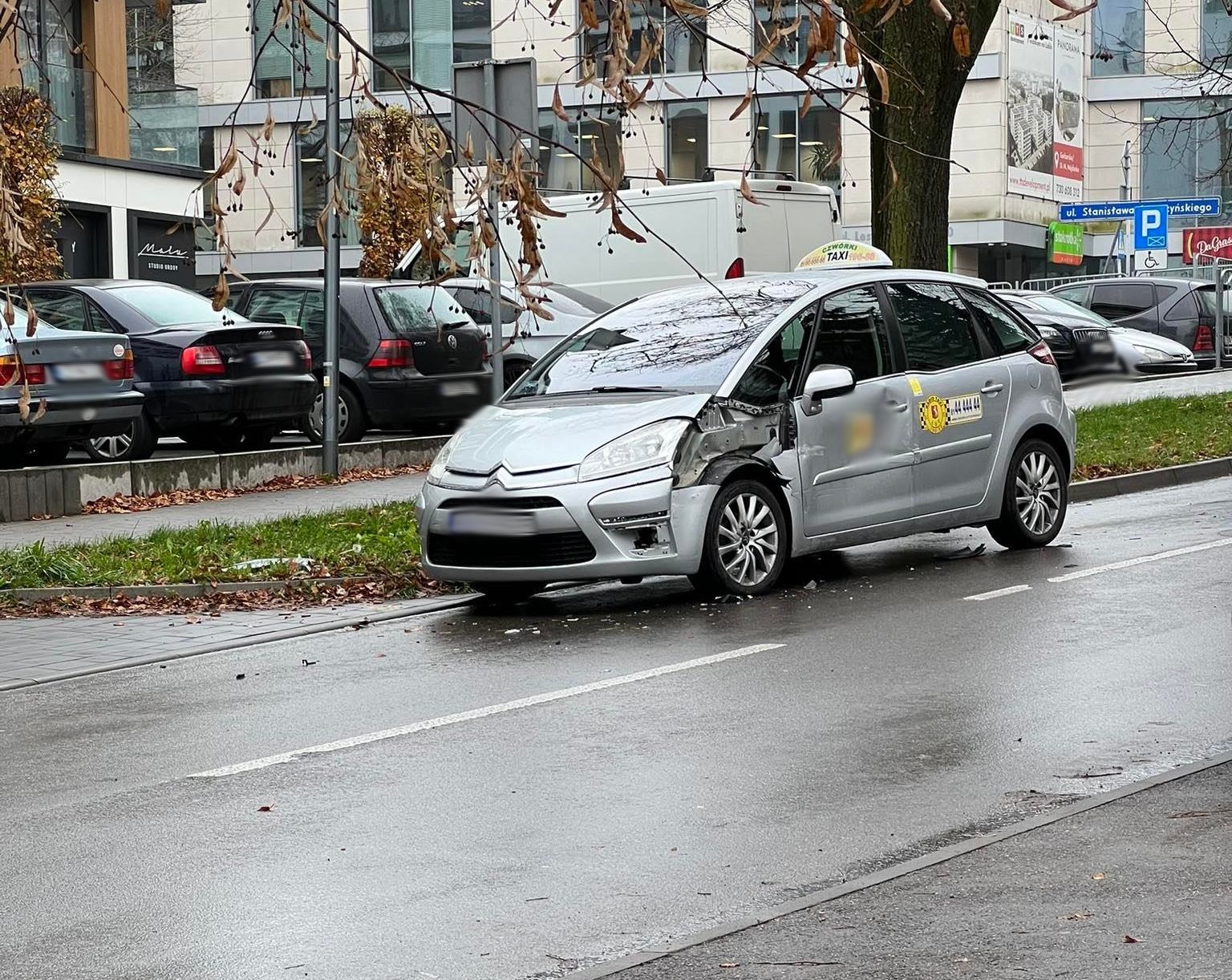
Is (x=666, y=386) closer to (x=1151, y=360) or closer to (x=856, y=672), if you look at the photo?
(x=856, y=672)

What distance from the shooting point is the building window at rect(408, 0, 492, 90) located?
60.2 meters

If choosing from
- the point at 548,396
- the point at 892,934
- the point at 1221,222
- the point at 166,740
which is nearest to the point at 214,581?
the point at 548,396

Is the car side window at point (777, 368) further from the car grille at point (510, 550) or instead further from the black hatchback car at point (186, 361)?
the black hatchback car at point (186, 361)

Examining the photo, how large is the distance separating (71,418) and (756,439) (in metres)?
7.65

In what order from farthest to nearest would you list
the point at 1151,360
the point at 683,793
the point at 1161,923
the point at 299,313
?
1. the point at 1151,360
2. the point at 299,313
3. the point at 683,793
4. the point at 1161,923

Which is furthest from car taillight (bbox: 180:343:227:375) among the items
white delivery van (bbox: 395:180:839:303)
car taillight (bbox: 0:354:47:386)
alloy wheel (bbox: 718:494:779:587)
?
alloy wheel (bbox: 718:494:779:587)

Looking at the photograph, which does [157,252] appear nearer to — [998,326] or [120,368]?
[120,368]

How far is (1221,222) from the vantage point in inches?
2571

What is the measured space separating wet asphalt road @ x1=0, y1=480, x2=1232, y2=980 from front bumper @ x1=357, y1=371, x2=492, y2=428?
8805mm

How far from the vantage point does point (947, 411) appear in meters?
11.8

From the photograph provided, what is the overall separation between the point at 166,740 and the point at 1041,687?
337cm

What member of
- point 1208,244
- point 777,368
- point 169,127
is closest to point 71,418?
point 777,368

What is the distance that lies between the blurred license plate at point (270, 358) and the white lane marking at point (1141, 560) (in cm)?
903

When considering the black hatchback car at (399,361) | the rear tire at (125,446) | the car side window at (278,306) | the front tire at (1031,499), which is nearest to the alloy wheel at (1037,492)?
the front tire at (1031,499)
